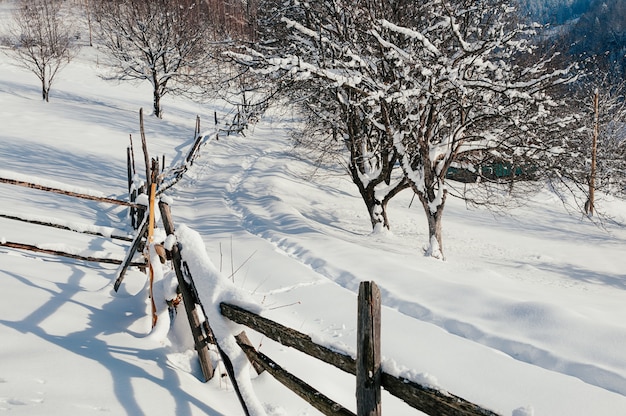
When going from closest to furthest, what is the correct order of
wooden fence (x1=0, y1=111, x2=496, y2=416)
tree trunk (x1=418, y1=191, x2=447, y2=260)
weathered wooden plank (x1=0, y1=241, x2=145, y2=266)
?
wooden fence (x1=0, y1=111, x2=496, y2=416) < weathered wooden plank (x1=0, y1=241, x2=145, y2=266) < tree trunk (x1=418, y1=191, x2=447, y2=260)

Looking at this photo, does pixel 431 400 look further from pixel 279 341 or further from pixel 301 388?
pixel 279 341

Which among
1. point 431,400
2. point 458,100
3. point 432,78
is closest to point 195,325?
point 431,400

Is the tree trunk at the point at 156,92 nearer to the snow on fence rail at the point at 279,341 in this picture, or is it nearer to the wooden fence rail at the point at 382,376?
the snow on fence rail at the point at 279,341

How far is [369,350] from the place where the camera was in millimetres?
2398

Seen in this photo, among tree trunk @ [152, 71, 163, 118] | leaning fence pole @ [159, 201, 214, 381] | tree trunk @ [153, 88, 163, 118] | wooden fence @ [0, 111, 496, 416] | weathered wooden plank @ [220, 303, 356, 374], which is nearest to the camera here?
wooden fence @ [0, 111, 496, 416]

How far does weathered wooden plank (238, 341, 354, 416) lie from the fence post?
225 mm

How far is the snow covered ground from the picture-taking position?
10.7 ft

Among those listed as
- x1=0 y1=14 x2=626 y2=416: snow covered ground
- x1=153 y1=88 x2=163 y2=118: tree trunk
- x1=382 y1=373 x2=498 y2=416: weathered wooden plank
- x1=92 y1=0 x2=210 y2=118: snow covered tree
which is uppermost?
x1=92 y1=0 x2=210 y2=118: snow covered tree

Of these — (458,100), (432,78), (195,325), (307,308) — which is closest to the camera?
(195,325)

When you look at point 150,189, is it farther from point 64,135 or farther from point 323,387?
point 64,135

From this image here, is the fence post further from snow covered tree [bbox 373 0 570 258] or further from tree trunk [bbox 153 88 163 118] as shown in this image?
tree trunk [bbox 153 88 163 118]

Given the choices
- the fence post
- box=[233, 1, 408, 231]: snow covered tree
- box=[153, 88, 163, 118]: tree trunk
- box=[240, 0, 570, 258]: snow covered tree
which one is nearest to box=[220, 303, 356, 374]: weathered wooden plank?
the fence post

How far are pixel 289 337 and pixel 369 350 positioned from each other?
68 centimetres

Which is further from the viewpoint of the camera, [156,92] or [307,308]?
[156,92]
